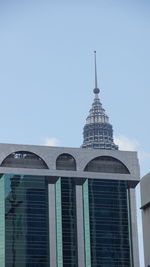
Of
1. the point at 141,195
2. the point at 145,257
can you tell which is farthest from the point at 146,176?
the point at 145,257

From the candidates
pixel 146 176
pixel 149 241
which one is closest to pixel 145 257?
pixel 149 241

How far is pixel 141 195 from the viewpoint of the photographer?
66125mm

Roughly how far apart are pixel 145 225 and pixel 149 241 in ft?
5.63

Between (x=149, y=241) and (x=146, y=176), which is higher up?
(x=146, y=176)

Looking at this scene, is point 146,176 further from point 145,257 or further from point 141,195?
point 145,257

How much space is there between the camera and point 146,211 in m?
65.1

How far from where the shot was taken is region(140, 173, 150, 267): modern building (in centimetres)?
6418

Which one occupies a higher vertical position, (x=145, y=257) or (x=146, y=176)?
(x=146, y=176)

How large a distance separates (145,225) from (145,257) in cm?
236

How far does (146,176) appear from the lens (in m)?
65.0

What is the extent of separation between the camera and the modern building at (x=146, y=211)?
211 ft

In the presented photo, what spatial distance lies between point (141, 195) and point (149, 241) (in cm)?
397

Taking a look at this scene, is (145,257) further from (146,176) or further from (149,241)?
(146,176)
